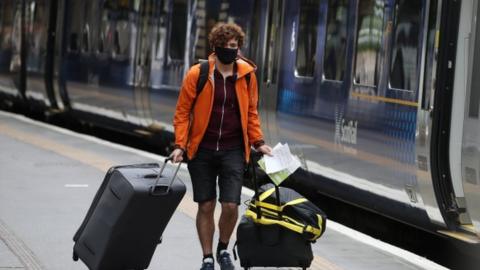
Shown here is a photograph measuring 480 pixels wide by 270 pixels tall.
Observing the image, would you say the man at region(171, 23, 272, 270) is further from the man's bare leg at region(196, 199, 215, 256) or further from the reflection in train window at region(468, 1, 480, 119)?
the reflection in train window at region(468, 1, 480, 119)

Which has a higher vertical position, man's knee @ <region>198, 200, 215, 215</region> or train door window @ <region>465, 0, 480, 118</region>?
train door window @ <region>465, 0, 480, 118</region>

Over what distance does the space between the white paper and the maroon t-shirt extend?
0.27 m

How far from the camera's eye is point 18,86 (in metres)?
24.3

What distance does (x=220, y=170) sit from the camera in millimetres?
7539

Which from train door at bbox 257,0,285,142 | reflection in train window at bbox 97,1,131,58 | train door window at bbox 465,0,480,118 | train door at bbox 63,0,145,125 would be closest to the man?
train door window at bbox 465,0,480,118

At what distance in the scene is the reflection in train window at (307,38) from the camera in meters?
12.0

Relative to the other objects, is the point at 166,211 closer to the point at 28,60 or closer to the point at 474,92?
the point at 474,92

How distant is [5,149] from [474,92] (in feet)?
24.7

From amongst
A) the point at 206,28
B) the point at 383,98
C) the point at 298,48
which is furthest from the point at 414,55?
the point at 206,28

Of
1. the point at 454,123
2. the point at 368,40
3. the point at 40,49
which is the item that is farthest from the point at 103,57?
the point at 454,123

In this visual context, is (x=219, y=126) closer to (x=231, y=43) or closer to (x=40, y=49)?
(x=231, y=43)

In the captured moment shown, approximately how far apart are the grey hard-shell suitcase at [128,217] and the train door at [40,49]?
1504cm

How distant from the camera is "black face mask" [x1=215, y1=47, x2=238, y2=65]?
288 inches

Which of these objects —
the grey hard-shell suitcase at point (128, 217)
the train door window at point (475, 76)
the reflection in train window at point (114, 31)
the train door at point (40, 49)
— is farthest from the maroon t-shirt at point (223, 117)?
the train door at point (40, 49)
